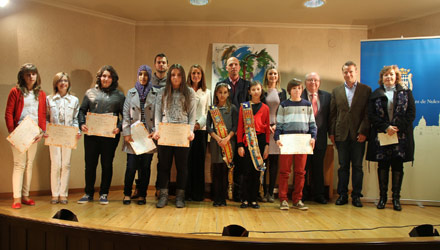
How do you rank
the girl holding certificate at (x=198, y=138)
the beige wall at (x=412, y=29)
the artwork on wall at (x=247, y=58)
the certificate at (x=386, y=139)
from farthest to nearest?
the artwork on wall at (x=247, y=58), the beige wall at (x=412, y=29), the girl holding certificate at (x=198, y=138), the certificate at (x=386, y=139)

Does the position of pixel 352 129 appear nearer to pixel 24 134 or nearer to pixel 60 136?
pixel 60 136

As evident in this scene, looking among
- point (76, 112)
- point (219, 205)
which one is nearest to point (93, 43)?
point (76, 112)

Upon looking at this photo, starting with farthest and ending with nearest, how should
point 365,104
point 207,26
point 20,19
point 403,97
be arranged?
1. point 207,26
2. point 20,19
3. point 365,104
4. point 403,97

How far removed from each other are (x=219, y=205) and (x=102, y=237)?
2.19 meters

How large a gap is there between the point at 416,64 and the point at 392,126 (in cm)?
104

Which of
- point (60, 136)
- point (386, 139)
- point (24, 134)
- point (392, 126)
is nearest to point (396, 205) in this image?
point (386, 139)

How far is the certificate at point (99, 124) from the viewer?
11.3ft

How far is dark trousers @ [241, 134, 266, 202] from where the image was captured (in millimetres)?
3395

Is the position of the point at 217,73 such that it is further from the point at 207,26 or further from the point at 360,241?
the point at 360,241

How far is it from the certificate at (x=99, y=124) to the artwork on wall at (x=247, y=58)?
6.38 ft

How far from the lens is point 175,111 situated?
3.36 meters

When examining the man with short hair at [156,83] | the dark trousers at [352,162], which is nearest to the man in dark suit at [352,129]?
the dark trousers at [352,162]

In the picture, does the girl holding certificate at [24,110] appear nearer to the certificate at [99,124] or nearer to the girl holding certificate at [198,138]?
the certificate at [99,124]

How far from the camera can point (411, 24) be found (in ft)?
15.3
